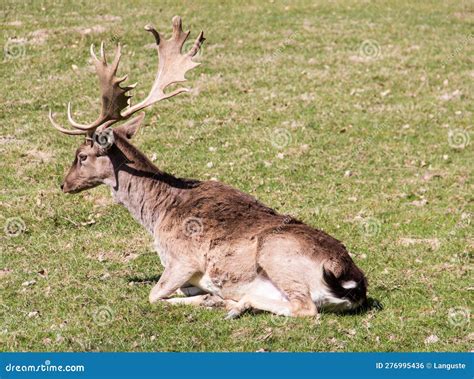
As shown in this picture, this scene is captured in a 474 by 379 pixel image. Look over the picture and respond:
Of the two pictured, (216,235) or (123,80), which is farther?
(123,80)

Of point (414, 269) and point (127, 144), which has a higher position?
point (127, 144)

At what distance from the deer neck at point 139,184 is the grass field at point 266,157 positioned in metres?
0.82

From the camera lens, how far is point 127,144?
10672 mm

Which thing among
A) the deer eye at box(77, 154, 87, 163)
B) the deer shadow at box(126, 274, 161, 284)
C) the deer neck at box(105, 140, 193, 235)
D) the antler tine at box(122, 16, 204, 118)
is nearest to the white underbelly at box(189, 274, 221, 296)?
the deer shadow at box(126, 274, 161, 284)

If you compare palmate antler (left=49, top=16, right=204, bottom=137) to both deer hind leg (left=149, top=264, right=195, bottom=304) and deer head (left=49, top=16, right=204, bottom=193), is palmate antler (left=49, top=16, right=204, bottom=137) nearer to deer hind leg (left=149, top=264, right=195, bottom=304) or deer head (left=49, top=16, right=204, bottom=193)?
deer head (left=49, top=16, right=204, bottom=193)

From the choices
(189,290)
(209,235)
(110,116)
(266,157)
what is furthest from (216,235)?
(266,157)

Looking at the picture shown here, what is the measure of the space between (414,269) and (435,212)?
2.60m

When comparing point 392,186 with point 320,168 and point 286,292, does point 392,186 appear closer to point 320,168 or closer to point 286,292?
point 320,168

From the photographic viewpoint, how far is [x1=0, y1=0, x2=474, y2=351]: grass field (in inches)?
357

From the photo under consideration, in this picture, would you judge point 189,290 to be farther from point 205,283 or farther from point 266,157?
point 266,157

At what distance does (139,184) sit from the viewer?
10602mm

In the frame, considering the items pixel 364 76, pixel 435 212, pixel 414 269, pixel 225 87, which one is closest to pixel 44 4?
pixel 225 87

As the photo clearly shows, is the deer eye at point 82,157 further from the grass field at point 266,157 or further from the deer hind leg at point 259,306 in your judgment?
the deer hind leg at point 259,306

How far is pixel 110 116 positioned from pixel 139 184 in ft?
2.82
